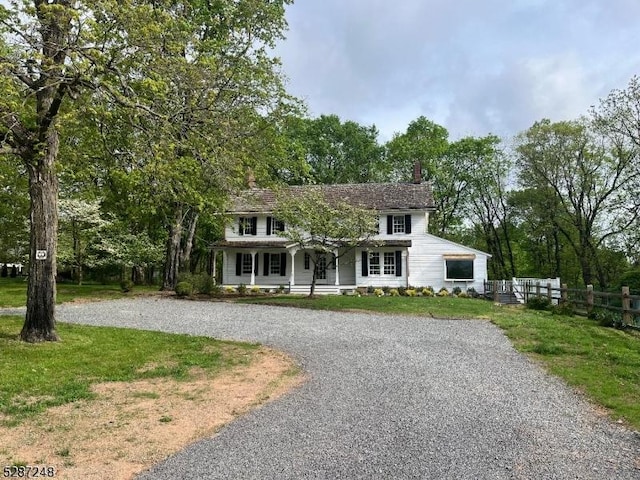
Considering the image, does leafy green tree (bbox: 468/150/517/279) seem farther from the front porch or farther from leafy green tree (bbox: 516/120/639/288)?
the front porch

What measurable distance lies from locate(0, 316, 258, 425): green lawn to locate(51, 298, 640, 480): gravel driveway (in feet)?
5.96

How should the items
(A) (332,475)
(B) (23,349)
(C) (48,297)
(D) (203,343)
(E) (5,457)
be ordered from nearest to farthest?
(A) (332,475), (E) (5,457), (B) (23,349), (C) (48,297), (D) (203,343)

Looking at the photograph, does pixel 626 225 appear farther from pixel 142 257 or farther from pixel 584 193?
pixel 142 257

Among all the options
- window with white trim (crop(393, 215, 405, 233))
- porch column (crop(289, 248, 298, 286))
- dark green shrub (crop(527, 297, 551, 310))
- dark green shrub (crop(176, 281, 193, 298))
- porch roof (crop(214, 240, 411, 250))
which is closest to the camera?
dark green shrub (crop(527, 297, 551, 310))

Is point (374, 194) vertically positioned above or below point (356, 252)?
above

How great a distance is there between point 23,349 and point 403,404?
6782 mm

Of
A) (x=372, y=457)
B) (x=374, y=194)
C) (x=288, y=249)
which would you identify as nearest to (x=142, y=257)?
(x=288, y=249)

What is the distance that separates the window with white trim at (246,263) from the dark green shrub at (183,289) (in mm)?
7831

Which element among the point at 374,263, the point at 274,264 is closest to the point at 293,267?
the point at 274,264

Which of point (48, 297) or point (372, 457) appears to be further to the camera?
point (48, 297)

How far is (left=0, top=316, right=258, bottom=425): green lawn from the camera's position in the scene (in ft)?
21.2

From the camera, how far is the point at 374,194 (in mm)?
32594

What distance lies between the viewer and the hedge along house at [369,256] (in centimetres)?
2998

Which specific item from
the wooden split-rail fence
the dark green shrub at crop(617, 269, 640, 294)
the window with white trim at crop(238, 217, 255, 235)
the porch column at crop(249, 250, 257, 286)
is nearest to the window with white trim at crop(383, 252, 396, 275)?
the wooden split-rail fence
